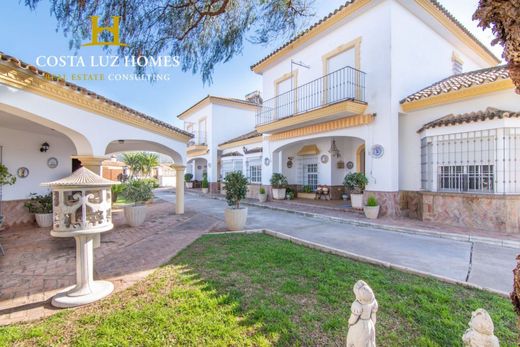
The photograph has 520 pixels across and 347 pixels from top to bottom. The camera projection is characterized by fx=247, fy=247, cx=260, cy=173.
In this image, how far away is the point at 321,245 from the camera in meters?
7.12

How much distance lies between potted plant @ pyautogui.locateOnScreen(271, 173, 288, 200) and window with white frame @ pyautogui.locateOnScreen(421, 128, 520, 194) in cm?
836

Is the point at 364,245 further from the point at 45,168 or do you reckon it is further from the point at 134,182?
the point at 45,168

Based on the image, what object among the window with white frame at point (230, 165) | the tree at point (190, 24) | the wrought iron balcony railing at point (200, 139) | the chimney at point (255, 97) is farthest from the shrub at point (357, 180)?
the chimney at point (255, 97)

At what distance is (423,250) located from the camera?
6926 millimetres

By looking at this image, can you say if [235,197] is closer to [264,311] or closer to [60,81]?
[264,311]

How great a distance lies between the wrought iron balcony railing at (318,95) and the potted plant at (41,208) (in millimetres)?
11894

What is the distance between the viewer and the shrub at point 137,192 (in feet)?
33.2

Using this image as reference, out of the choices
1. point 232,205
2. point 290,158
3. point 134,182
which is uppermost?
point 290,158

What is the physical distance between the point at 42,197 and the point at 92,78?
610cm

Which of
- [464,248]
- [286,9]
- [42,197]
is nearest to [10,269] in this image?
[42,197]

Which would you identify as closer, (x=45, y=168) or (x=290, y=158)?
(x=45, y=168)

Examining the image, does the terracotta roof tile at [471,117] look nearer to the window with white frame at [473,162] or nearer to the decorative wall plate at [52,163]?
the window with white frame at [473,162]

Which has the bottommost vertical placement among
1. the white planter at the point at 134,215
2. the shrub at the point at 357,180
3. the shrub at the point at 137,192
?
the white planter at the point at 134,215

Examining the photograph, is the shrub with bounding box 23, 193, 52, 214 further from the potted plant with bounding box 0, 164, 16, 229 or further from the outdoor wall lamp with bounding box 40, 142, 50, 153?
the outdoor wall lamp with bounding box 40, 142, 50, 153
